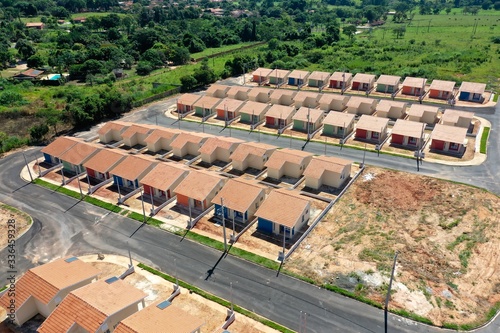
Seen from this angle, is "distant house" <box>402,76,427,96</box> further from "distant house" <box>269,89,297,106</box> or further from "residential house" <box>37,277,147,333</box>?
"residential house" <box>37,277,147,333</box>

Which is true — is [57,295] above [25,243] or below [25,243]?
above

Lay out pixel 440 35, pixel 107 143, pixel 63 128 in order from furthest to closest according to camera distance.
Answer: pixel 440 35, pixel 63 128, pixel 107 143

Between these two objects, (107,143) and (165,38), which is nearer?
(107,143)

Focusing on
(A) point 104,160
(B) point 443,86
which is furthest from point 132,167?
(B) point 443,86

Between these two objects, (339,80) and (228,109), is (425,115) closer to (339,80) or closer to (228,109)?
(339,80)

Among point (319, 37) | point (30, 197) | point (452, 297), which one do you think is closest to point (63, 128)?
point (30, 197)

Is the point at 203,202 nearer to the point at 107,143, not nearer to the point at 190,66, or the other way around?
→ the point at 107,143

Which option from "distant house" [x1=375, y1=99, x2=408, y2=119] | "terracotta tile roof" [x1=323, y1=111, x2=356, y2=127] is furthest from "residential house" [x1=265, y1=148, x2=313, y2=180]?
"distant house" [x1=375, y1=99, x2=408, y2=119]
